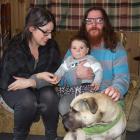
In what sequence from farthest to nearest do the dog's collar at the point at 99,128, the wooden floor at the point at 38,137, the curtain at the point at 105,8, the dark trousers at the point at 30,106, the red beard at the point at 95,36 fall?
the curtain at the point at 105,8, the wooden floor at the point at 38,137, the red beard at the point at 95,36, the dark trousers at the point at 30,106, the dog's collar at the point at 99,128

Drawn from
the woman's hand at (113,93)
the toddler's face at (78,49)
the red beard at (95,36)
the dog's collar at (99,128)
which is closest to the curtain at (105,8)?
the red beard at (95,36)

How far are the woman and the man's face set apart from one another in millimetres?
255

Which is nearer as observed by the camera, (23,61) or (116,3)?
(23,61)

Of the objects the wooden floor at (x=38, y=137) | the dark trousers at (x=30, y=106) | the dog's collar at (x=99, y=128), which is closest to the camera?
the dog's collar at (x=99, y=128)

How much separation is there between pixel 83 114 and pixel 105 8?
6.65 ft

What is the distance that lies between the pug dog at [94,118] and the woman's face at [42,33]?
51 centimetres

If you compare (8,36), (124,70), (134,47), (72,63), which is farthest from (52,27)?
(134,47)

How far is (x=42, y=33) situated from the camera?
2.64m

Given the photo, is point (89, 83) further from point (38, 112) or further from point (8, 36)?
point (8, 36)

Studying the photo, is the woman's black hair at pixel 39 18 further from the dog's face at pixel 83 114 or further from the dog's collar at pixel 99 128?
the dog's collar at pixel 99 128

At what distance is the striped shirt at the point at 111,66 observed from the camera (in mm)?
2684

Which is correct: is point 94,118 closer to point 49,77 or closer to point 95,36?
point 49,77

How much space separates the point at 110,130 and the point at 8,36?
5.95ft

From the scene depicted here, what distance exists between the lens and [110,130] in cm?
240
